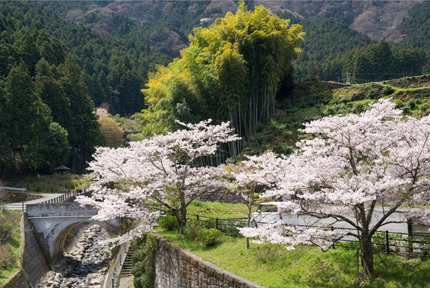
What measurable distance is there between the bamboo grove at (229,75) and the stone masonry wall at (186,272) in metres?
10.6

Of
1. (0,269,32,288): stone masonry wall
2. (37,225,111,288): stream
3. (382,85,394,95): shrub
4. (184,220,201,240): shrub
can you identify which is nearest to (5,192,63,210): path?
(37,225,111,288): stream

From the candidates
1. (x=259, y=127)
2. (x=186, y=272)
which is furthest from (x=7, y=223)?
(x=259, y=127)

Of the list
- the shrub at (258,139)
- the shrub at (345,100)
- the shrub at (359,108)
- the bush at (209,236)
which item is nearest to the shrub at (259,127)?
the shrub at (258,139)

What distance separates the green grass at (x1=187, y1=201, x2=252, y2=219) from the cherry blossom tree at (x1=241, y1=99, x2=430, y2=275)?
9.27 m

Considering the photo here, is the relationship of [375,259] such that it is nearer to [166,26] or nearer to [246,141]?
[246,141]

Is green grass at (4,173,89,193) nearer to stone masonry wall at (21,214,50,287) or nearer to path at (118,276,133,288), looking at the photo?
stone masonry wall at (21,214,50,287)

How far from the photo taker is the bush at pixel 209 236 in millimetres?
12266

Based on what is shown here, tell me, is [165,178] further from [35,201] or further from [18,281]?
[35,201]

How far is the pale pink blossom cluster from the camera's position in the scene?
7469 mm

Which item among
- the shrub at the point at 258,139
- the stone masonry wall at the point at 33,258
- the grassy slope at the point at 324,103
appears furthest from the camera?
the shrub at the point at 258,139

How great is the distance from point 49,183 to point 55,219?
910cm

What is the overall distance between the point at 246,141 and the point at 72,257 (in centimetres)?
1347

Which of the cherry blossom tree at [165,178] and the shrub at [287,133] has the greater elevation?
the shrub at [287,133]

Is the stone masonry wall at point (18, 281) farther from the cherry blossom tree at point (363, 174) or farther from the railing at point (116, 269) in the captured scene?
the cherry blossom tree at point (363, 174)
